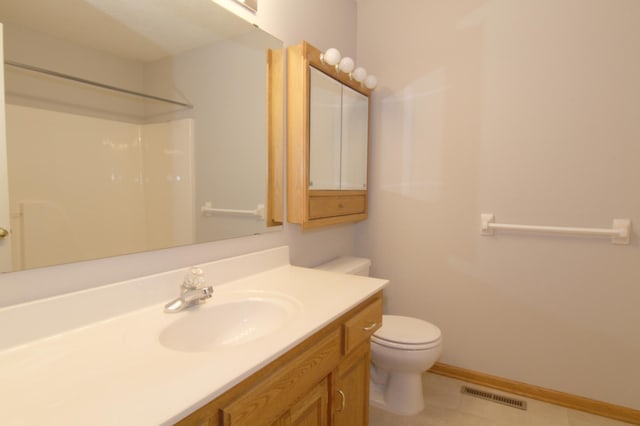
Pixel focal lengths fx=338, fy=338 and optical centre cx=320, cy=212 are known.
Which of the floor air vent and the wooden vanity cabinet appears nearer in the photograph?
the wooden vanity cabinet

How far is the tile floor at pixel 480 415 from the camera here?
1.67 metres

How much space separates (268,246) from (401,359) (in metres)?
0.85

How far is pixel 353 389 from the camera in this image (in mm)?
1253

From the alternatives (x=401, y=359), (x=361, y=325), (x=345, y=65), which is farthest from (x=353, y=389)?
(x=345, y=65)

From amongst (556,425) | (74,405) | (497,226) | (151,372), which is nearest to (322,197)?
(497,226)

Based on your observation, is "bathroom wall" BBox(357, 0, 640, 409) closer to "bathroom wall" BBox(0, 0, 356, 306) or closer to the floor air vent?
the floor air vent

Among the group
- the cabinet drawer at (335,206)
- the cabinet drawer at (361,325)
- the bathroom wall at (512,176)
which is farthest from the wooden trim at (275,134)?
the bathroom wall at (512,176)

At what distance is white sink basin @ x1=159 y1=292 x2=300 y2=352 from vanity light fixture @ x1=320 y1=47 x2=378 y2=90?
3.75 ft

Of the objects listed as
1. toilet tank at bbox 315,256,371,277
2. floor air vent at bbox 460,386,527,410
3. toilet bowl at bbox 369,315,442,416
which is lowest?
floor air vent at bbox 460,386,527,410

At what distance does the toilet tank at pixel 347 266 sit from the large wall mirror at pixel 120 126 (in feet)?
2.13

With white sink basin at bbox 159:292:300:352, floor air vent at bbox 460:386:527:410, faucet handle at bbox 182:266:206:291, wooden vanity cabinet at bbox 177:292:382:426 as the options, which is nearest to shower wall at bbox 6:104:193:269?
faucet handle at bbox 182:266:206:291

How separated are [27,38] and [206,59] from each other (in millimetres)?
561

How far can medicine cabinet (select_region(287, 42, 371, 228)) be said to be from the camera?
159 cm

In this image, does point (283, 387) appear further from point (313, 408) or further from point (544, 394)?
point (544, 394)
